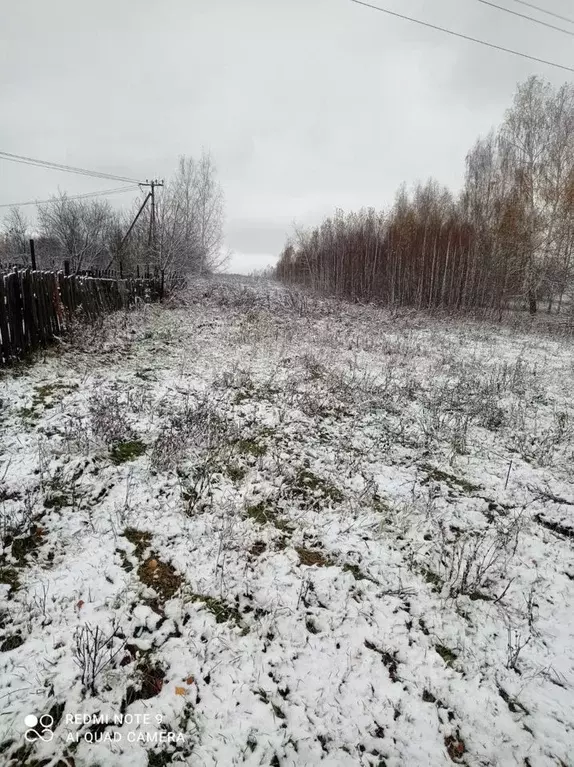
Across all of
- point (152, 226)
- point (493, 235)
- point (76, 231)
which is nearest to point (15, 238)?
point (76, 231)

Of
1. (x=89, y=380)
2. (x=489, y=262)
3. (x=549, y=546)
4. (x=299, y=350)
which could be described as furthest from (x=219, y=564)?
(x=489, y=262)

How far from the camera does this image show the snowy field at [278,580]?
6.11 ft

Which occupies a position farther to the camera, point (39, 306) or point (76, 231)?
point (76, 231)

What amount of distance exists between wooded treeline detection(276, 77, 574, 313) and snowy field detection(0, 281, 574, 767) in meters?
15.8

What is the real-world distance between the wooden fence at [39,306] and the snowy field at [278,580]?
789mm

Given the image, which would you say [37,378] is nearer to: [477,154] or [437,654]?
[437,654]

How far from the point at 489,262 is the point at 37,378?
22.1 metres

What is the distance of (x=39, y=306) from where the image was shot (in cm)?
686

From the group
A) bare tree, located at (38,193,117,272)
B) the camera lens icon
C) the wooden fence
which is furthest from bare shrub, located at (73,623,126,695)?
bare tree, located at (38,193,117,272)

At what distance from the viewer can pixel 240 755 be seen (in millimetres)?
1758

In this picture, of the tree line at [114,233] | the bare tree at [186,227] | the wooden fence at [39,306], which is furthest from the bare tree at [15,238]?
the wooden fence at [39,306]

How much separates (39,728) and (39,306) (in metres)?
6.89

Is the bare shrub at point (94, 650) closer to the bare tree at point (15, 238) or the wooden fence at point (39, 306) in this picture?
the wooden fence at point (39, 306)

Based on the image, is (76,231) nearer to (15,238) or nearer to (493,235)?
(15,238)
